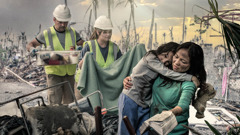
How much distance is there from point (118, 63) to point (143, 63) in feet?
4.75

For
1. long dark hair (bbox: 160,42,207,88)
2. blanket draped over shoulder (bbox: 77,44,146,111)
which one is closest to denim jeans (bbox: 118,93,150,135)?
long dark hair (bbox: 160,42,207,88)

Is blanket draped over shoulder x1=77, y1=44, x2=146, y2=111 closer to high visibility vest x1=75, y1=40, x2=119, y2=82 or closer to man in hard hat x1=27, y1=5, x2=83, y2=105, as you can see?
high visibility vest x1=75, y1=40, x2=119, y2=82

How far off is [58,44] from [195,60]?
2524 millimetres

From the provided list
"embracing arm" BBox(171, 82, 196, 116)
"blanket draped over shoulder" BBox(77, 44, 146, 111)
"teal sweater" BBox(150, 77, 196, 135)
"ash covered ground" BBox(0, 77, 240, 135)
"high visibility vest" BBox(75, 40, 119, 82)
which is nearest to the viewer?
"embracing arm" BBox(171, 82, 196, 116)

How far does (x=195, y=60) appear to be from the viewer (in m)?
1.46

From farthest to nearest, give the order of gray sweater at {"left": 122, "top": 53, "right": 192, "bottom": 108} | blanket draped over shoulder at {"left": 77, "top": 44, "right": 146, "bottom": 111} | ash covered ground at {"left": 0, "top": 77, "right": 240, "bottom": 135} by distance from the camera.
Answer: ash covered ground at {"left": 0, "top": 77, "right": 240, "bottom": 135} < blanket draped over shoulder at {"left": 77, "top": 44, "right": 146, "bottom": 111} < gray sweater at {"left": 122, "top": 53, "right": 192, "bottom": 108}

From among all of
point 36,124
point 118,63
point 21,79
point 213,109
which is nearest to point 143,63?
point 36,124

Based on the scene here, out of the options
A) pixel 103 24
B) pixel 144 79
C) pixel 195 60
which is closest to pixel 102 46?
pixel 103 24

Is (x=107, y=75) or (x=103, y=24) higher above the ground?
(x=103, y=24)

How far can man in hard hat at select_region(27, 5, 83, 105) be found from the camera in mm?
3457

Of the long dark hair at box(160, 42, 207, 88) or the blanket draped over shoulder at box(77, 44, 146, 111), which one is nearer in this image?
the long dark hair at box(160, 42, 207, 88)

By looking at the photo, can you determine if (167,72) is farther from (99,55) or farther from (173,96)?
(99,55)

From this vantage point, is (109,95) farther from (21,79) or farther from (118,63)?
(21,79)

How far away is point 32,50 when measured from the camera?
3201 mm
